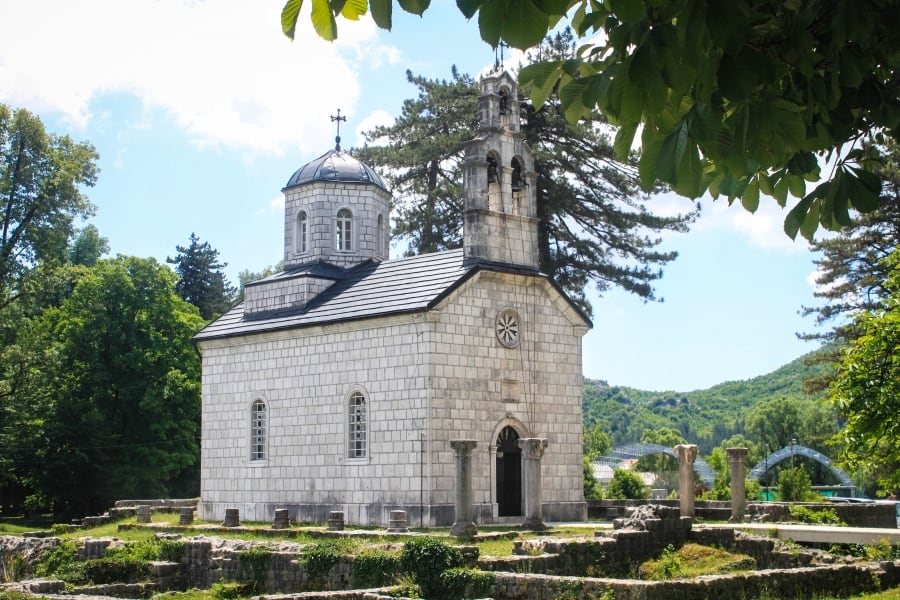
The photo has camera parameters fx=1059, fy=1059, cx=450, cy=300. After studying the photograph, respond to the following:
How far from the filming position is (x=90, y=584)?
2375 centimetres

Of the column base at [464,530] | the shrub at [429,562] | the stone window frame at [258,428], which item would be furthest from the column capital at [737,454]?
the stone window frame at [258,428]

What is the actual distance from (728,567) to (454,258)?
11956mm

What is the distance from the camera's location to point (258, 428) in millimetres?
30562

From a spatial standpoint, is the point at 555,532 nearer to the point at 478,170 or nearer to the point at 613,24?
the point at 478,170

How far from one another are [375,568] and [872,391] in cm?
929

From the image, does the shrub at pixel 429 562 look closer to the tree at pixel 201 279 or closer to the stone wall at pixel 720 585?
the stone wall at pixel 720 585

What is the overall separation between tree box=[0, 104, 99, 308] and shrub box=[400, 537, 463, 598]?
27749mm

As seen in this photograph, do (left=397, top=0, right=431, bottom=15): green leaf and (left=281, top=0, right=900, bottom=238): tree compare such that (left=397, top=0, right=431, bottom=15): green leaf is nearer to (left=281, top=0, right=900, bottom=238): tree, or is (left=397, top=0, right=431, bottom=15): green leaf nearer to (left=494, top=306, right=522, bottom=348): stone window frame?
(left=281, top=0, right=900, bottom=238): tree

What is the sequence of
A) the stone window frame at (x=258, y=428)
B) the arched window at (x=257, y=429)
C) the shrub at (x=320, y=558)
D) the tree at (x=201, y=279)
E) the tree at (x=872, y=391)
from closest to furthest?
1. the tree at (x=872, y=391)
2. the shrub at (x=320, y=558)
3. the stone window frame at (x=258, y=428)
4. the arched window at (x=257, y=429)
5. the tree at (x=201, y=279)

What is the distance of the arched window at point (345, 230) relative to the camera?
109 ft

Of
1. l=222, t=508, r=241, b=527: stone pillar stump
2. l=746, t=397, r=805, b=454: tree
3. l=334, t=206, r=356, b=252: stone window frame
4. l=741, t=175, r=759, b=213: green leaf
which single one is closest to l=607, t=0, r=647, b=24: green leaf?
l=741, t=175, r=759, b=213: green leaf

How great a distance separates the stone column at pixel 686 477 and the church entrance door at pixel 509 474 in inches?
189

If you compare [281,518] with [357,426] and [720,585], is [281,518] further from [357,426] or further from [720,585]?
[720,585]

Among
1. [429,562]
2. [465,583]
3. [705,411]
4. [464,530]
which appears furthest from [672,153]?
[705,411]
